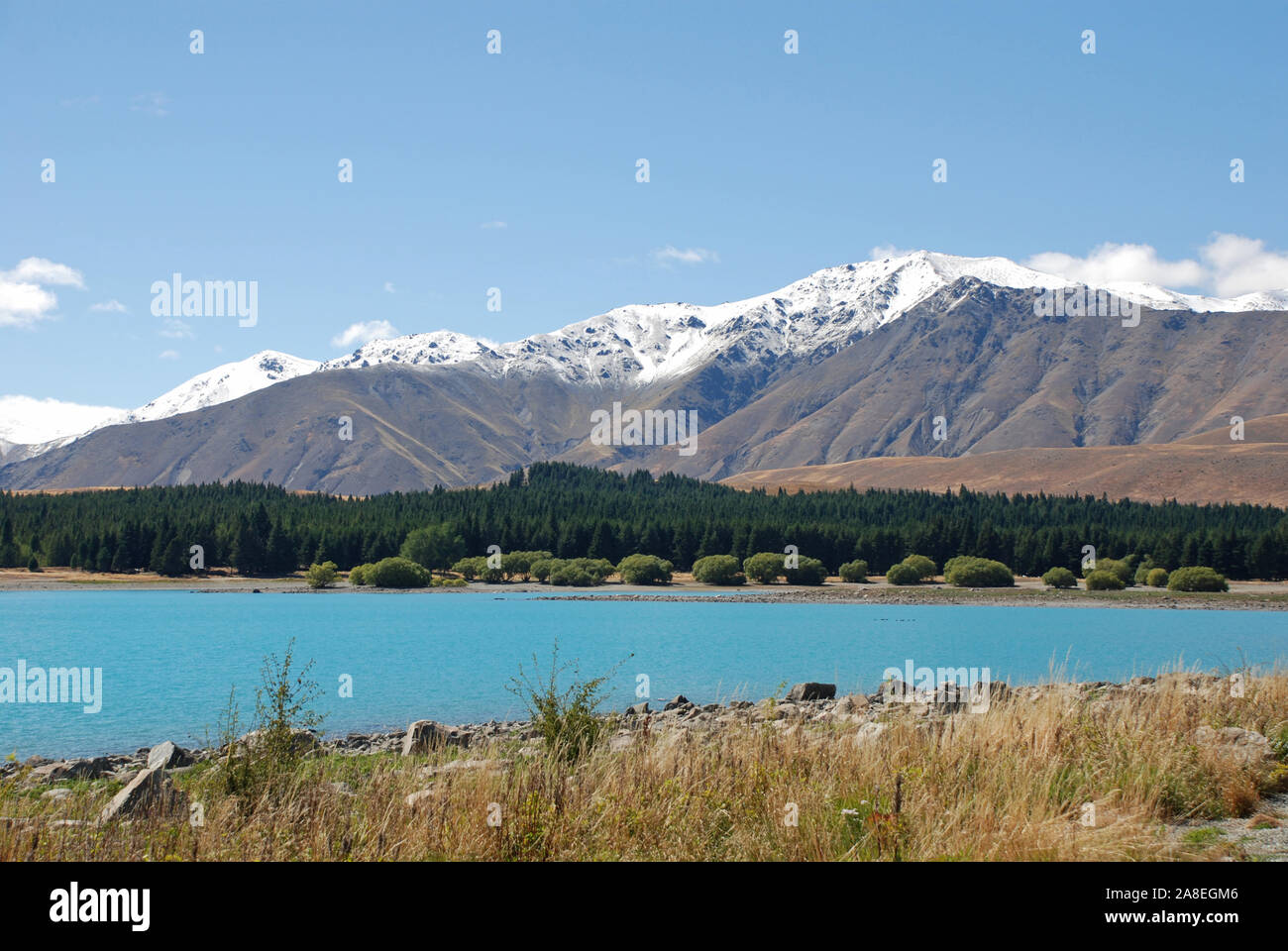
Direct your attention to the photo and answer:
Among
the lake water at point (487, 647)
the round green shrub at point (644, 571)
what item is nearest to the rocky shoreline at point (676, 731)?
the lake water at point (487, 647)

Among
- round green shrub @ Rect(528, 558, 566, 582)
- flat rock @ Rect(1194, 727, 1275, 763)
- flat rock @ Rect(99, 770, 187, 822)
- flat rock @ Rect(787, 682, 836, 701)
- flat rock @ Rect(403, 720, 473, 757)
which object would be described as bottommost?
round green shrub @ Rect(528, 558, 566, 582)

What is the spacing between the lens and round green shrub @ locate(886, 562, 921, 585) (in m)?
112

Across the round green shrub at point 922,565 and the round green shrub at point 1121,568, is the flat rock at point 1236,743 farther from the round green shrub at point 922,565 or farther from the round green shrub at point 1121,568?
the round green shrub at point 922,565

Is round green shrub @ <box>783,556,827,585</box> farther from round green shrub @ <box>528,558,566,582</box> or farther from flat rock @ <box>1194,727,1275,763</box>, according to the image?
flat rock @ <box>1194,727,1275,763</box>

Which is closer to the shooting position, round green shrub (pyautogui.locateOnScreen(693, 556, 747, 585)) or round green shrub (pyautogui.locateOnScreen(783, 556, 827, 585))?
round green shrub (pyautogui.locateOnScreen(783, 556, 827, 585))

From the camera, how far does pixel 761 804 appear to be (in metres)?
9.10

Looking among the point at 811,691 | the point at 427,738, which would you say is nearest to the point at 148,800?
the point at 427,738

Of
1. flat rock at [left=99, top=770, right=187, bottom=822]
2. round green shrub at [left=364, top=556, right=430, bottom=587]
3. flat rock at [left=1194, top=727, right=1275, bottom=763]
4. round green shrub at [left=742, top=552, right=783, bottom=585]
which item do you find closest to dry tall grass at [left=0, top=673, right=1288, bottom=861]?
flat rock at [left=1194, top=727, right=1275, bottom=763]

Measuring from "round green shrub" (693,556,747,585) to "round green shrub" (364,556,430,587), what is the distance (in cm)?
3074

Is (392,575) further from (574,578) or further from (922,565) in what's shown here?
(922,565)

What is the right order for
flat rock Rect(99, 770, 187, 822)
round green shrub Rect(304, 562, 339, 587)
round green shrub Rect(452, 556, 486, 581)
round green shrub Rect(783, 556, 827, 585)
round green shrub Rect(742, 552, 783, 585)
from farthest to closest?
round green shrub Rect(452, 556, 486, 581)
round green shrub Rect(742, 552, 783, 585)
round green shrub Rect(783, 556, 827, 585)
round green shrub Rect(304, 562, 339, 587)
flat rock Rect(99, 770, 187, 822)

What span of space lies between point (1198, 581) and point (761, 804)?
338 ft
